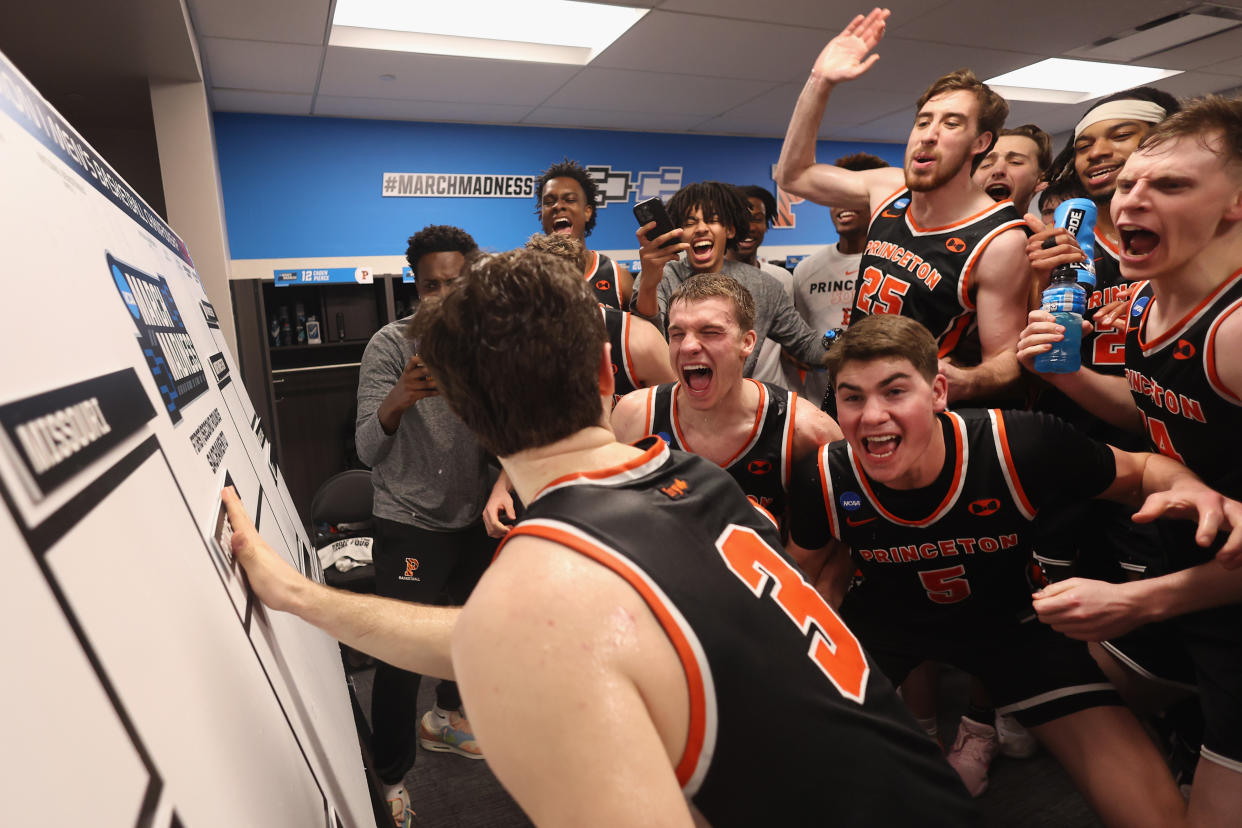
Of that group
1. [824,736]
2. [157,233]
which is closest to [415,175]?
[157,233]

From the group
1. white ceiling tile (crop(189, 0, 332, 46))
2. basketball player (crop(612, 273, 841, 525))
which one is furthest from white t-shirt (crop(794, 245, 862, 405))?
white ceiling tile (crop(189, 0, 332, 46))

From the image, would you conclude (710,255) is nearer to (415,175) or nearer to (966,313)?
(966,313)

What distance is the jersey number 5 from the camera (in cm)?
219

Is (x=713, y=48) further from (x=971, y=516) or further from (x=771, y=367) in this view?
(x=971, y=516)

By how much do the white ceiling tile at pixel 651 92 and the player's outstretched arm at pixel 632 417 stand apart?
3.10m

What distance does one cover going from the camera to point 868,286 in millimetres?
2297

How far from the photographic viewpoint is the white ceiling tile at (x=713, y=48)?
392 centimetres

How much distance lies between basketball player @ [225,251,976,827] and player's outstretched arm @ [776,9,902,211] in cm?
178

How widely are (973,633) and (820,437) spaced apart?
665 mm

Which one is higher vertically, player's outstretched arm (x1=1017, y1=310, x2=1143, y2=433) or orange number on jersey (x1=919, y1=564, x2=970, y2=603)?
player's outstretched arm (x1=1017, y1=310, x2=1143, y2=433)

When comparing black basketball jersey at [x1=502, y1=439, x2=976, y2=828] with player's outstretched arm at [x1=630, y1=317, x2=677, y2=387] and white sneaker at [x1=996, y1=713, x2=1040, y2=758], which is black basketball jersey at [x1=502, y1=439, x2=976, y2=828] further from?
white sneaker at [x1=996, y1=713, x2=1040, y2=758]

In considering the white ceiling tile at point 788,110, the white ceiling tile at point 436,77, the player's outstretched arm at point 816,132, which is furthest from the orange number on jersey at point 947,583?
the white ceiling tile at point 788,110

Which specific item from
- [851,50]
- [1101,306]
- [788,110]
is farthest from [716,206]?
[788,110]

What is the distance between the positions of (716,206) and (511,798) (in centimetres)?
243
